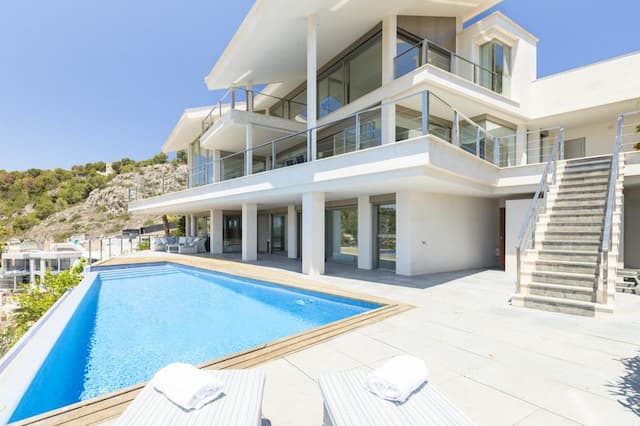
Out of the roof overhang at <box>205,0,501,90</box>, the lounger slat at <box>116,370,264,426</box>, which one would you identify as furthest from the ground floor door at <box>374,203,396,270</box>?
the lounger slat at <box>116,370,264,426</box>

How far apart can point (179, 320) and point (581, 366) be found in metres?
6.87

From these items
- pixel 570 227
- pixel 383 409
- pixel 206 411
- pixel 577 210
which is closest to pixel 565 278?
pixel 570 227

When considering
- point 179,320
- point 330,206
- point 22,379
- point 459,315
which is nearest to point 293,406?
point 22,379

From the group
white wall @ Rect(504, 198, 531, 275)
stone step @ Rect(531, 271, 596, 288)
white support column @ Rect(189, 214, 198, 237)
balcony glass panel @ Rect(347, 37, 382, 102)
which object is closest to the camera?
stone step @ Rect(531, 271, 596, 288)

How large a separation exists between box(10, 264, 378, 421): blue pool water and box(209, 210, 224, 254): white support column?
8.09 metres

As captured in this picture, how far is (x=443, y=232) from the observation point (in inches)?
433

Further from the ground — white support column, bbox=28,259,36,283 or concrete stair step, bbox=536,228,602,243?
concrete stair step, bbox=536,228,602,243

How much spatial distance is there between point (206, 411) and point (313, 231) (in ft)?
27.0

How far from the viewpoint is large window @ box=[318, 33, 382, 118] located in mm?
11656

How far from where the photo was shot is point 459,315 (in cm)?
563

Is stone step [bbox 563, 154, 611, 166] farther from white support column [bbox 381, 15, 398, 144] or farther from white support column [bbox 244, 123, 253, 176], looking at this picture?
white support column [bbox 244, 123, 253, 176]

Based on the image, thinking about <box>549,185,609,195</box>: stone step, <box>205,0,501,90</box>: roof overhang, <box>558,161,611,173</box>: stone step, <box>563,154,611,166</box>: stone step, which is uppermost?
<box>205,0,501,90</box>: roof overhang

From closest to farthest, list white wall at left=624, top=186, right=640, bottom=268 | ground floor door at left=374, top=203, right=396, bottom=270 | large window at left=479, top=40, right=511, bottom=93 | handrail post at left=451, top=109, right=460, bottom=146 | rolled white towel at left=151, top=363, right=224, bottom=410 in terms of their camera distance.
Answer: rolled white towel at left=151, top=363, right=224, bottom=410
handrail post at left=451, top=109, right=460, bottom=146
white wall at left=624, top=186, right=640, bottom=268
ground floor door at left=374, top=203, right=396, bottom=270
large window at left=479, top=40, right=511, bottom=93

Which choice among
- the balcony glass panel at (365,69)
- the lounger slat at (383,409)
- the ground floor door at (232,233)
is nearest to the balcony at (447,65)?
the balcony glass panel at (365,69)
